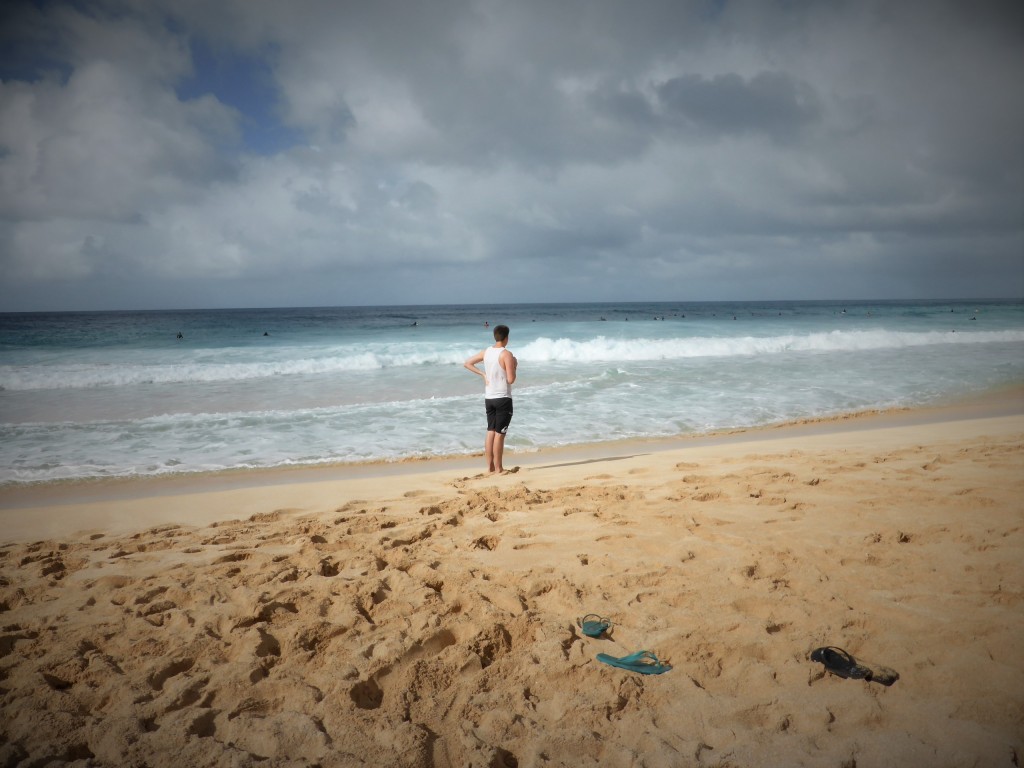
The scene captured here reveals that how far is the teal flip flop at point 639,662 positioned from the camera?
2.98 metres

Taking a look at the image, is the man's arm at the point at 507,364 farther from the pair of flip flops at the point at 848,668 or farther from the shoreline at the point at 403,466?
the pair of flip flops at the point at 848,668

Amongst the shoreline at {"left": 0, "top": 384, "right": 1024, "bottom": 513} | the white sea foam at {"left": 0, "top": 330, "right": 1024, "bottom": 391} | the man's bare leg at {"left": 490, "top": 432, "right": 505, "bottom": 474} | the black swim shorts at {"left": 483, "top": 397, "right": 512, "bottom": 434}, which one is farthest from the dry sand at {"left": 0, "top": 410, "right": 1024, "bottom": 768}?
the white sea foam at {"left": 0, "top": 330, "right": 1024, "bottom": 391}

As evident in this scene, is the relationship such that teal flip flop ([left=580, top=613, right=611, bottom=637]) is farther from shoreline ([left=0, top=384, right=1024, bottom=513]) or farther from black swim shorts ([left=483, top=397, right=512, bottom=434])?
shoreline ([left=0, top=384, right=1024, bottom=513])

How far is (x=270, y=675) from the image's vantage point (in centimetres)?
300

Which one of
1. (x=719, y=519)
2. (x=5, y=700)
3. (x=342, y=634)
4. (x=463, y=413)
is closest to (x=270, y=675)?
(x=342, y=634)

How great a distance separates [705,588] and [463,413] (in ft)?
29.6

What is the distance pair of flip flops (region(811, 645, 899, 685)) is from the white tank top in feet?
17.4

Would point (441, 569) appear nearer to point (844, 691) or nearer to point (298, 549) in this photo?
point (298, 549)

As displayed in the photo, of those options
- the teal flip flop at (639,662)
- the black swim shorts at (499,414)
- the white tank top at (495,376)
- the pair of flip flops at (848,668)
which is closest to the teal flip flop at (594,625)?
the teal flip flop at (639,662)

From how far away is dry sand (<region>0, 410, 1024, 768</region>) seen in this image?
2.51 m

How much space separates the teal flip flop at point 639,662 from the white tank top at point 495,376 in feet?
16.3

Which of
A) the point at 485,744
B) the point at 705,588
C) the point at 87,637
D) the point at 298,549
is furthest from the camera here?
the point at 298,549

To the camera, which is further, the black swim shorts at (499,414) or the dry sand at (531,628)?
the black swim shorts at (499,414)

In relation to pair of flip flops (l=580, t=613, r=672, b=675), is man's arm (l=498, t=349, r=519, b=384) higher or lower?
higher
